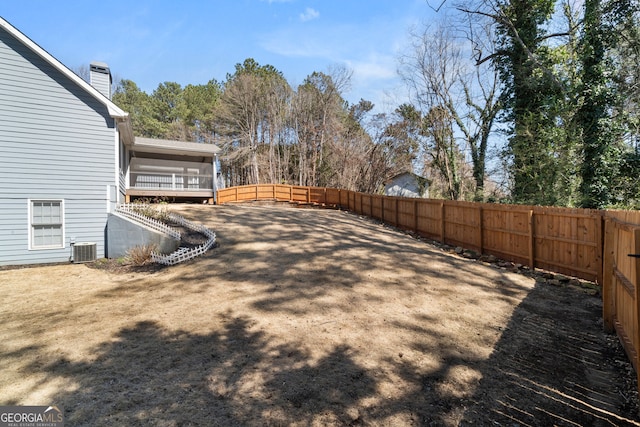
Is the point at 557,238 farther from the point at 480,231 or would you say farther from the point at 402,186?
the point at 402,186

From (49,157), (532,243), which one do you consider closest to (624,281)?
(532,243)

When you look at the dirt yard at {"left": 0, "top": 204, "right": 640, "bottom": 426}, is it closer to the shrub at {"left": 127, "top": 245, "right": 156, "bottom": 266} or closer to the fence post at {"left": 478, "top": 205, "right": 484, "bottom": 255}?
the shrub at {"left": 127, "top": 245, "right": 156, "bottom": 266}

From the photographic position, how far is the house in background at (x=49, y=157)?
8.76m

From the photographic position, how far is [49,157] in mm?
9164

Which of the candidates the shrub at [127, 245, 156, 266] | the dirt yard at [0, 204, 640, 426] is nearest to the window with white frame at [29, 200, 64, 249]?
the dirt yard at [0, 204, 640, 426]

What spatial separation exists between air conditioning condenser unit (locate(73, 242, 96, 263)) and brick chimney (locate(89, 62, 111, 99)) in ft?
20.0

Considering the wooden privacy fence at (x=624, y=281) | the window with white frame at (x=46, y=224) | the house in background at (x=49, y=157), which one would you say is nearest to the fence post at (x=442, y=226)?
the wooden privacy fence at (x=624, y=281)

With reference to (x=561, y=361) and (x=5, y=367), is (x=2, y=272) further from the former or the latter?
(x=561, y=361)

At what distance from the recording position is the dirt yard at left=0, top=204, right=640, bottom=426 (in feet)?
9.49

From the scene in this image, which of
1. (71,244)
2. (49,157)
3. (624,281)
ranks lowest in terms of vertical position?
(71,244)

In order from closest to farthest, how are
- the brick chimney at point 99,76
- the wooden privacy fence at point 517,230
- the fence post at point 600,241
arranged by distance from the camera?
the fence post at point 600,241 → the wooden privacy fence at point 517,230 → the brick chimney at point 99,76

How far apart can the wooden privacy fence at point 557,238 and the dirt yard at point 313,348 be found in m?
0.54

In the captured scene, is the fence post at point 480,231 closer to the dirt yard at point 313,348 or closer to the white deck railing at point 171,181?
the dirt yard at point 313,348

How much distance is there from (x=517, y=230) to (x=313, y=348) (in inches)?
273
